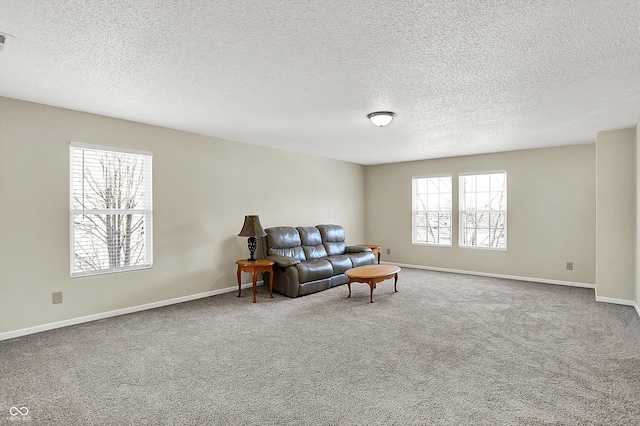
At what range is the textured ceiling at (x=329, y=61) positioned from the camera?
2016mm

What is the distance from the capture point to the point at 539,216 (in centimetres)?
618

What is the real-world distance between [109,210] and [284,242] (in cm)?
259

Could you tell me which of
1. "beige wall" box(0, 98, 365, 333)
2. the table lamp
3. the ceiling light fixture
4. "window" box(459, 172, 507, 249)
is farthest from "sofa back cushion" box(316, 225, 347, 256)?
the ceiling light fixture

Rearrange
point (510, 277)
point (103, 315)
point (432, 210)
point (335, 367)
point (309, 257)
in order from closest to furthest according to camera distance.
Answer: point (335, 367), point (103, 315), point (309, 257), point (510, 277), point (432, 210)

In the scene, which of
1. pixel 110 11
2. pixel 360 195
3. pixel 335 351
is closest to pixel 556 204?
pixel 360 195

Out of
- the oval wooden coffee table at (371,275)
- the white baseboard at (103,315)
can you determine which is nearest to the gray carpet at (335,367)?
the white baseboard at (103,315)

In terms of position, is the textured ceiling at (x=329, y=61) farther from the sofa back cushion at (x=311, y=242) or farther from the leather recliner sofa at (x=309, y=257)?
the sofa back cushion at (x=311, y=242)

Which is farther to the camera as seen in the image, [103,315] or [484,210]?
[484,210]

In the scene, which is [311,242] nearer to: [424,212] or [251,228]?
[251,228]

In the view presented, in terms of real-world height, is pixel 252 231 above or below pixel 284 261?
above

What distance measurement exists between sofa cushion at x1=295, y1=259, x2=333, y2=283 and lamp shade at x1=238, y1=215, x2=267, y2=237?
2.50 feet

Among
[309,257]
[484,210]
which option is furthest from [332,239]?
[484,210]

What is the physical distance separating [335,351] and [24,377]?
247 centimetres

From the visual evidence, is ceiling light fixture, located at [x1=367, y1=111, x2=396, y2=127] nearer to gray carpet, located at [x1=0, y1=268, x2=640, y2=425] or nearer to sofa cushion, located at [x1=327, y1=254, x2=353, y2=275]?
gray carpet, located at [x1=0, y1=268, x2=640, y2=425]
